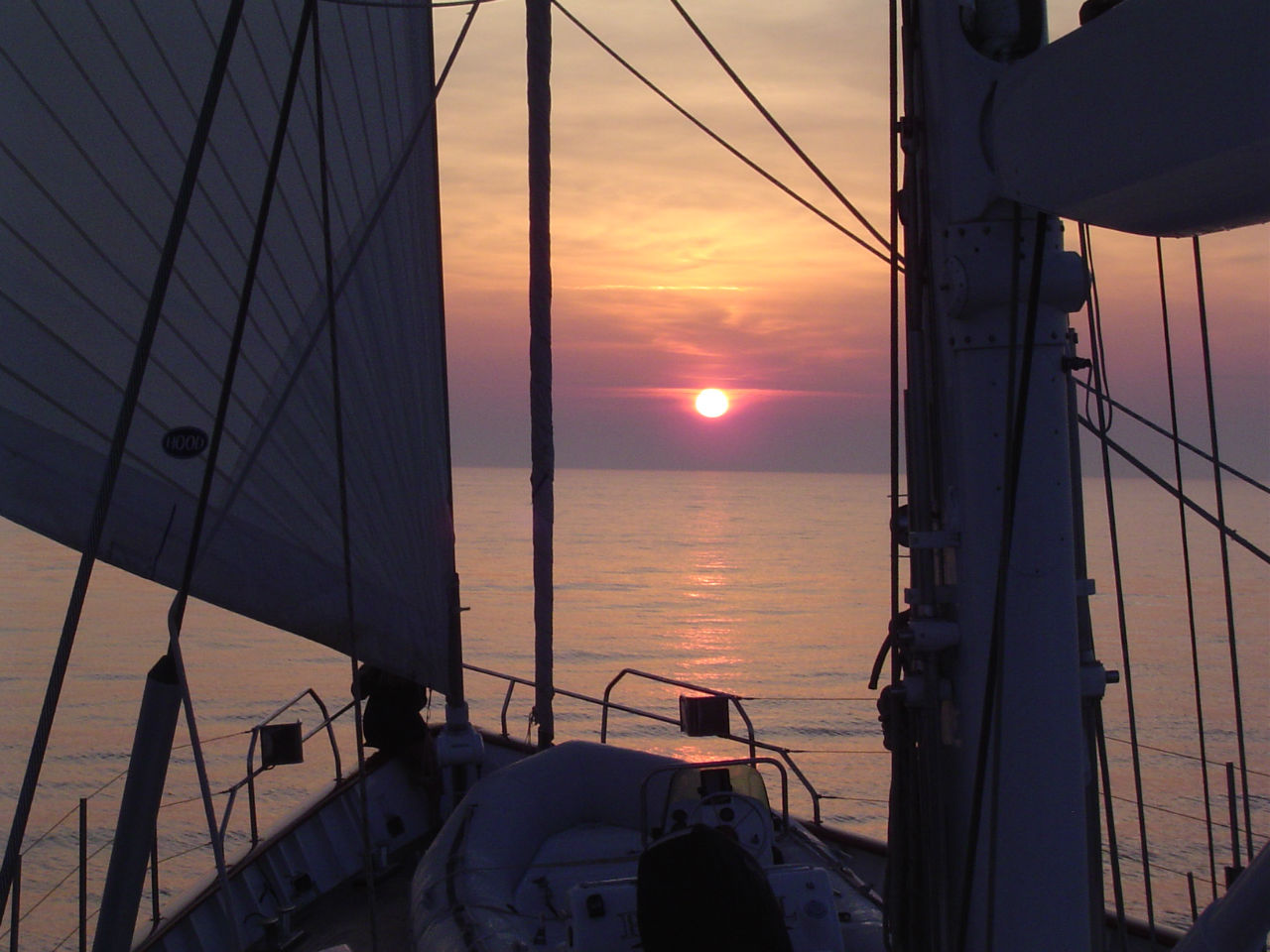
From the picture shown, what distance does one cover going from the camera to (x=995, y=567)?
2949 millimetres

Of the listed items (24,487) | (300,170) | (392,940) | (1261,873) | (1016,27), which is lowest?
(392,940)

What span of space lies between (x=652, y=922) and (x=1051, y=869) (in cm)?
103

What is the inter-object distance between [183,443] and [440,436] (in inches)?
114

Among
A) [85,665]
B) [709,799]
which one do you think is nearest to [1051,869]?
[709,799]

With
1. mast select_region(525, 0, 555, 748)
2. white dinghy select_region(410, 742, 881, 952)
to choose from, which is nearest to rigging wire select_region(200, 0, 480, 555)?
mast select_region(525, 0, 555, 748)

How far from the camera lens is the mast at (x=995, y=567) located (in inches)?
114

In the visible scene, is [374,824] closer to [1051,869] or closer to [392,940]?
[392,940]

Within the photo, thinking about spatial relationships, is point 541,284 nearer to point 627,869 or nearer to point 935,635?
point 627,869

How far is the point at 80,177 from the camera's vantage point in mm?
4133

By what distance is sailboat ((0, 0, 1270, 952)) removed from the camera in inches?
91.0

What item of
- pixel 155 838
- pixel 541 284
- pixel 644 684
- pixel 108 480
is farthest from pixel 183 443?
pixel 644 684

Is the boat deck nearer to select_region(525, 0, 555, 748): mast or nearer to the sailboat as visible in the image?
the sailboat

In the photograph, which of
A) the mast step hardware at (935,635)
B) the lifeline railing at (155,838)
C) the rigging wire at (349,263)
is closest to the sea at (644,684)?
Result: the lifeline railing at (155,838)

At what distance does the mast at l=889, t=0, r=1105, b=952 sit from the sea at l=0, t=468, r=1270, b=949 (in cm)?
110
